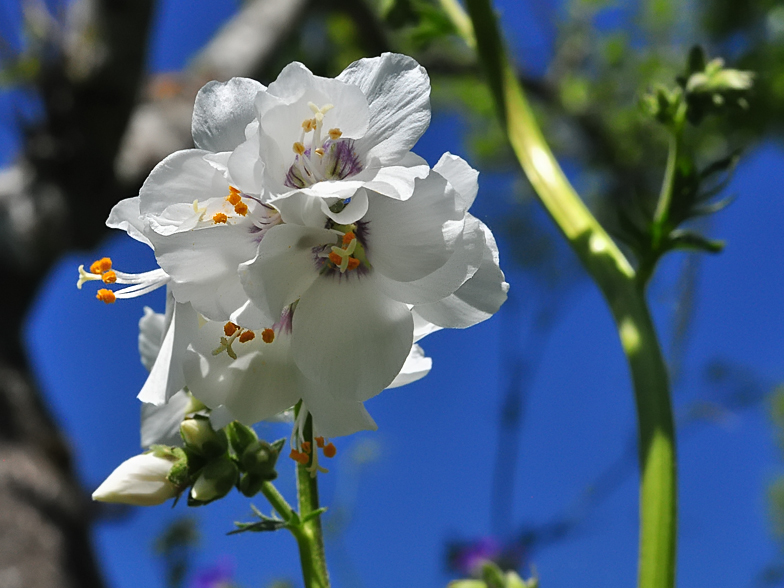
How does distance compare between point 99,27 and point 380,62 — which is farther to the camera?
point 99,27

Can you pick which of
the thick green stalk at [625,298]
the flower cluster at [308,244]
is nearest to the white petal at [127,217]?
the flower cluster at [308,244]

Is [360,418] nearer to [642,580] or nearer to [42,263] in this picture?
[642,580]

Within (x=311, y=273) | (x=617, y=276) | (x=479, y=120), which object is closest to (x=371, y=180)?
(x=311, y=273)

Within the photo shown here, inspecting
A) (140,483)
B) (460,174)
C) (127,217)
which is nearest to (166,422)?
(140,483)

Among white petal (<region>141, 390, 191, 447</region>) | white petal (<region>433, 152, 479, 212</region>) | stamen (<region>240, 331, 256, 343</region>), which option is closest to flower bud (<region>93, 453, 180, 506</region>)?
white petal (<region>141, 390, 191, 447</region>)

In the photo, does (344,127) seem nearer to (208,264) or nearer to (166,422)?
(208,264)

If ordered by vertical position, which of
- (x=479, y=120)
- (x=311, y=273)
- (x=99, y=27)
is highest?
(x=311, y=273)

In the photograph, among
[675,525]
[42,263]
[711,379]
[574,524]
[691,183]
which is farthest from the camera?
[711,379]
